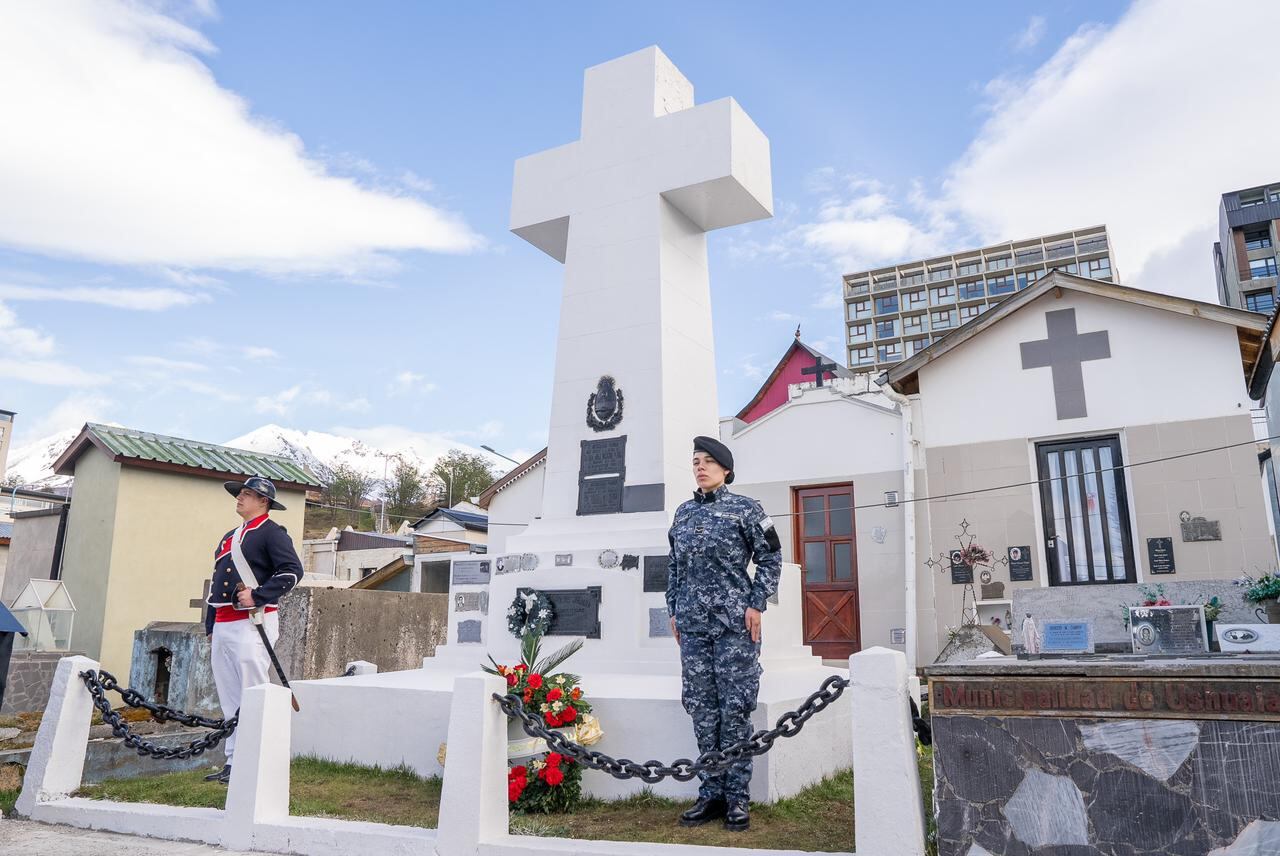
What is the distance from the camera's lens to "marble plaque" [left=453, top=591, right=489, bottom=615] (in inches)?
309

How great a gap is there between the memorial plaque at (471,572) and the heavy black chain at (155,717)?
269 cm

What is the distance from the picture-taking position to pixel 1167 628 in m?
5.02

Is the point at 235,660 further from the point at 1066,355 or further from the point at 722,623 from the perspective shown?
the point at 1066,355

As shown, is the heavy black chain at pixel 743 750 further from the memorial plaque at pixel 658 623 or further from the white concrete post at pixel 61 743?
the white concrete post at pixel 61 743

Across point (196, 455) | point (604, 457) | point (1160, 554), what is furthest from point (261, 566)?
point (1160, 554)

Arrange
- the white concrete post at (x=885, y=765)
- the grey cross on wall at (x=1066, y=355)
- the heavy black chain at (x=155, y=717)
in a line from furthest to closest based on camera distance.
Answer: the grey cross on wall at (x=1066, y=355), the heavy black chain at (x=155, y=717), the white concrete post at (x=885, y=765)

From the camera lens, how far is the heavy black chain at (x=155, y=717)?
5270 mm

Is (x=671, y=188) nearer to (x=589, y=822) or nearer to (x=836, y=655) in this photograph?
(x=589, y=822)

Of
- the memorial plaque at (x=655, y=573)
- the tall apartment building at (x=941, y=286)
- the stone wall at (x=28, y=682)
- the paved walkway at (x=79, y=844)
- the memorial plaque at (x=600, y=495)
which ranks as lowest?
the paved walkway at (x=79, y=844)

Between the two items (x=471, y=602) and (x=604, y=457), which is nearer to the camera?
(x=604, y=457)

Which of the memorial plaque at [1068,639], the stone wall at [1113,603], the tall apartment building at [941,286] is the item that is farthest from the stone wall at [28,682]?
the tall apartment building at [941,286]

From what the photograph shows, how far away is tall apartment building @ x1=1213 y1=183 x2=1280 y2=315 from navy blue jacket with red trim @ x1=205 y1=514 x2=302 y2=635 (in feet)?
154

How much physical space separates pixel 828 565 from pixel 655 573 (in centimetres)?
613

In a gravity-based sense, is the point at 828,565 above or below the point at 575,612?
above
